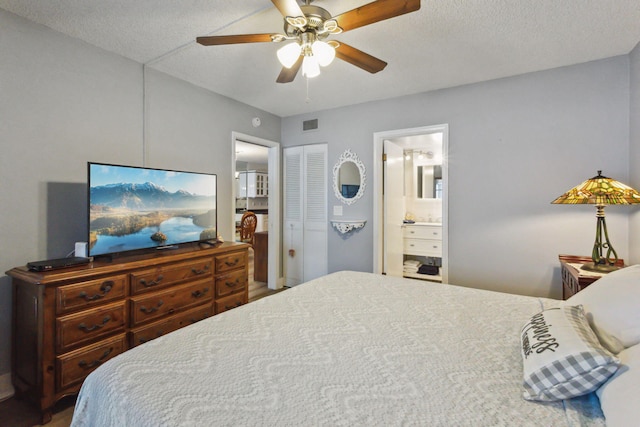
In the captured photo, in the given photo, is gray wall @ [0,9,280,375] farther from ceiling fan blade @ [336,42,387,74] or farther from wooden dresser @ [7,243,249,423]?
ceiling fan blade @ [336,42,387,74]

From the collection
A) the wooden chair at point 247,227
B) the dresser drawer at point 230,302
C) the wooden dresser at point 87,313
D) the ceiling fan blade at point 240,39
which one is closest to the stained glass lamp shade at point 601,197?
the ceiling fan blade at point 240,39

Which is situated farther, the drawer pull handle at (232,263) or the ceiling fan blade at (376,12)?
the drawer pull handle at (232,263)

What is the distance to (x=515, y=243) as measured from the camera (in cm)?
303

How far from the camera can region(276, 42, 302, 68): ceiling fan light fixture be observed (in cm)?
184

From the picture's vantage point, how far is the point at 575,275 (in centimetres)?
217

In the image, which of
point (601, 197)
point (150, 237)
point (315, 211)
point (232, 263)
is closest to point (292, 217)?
point (315, 211)

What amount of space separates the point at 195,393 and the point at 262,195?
838cm

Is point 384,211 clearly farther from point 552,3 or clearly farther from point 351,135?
point 552,3

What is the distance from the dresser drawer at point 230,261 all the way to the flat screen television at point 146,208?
0.97ft

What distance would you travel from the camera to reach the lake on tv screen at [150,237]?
7.24ft

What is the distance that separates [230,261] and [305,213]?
166cm

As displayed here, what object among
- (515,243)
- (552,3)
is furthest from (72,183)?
(515,243)

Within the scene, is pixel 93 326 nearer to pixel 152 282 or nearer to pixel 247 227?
pixel 152 282

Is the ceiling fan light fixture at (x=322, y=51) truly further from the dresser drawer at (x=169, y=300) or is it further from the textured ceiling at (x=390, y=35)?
the dresser drawer at (x=169, y=300)
